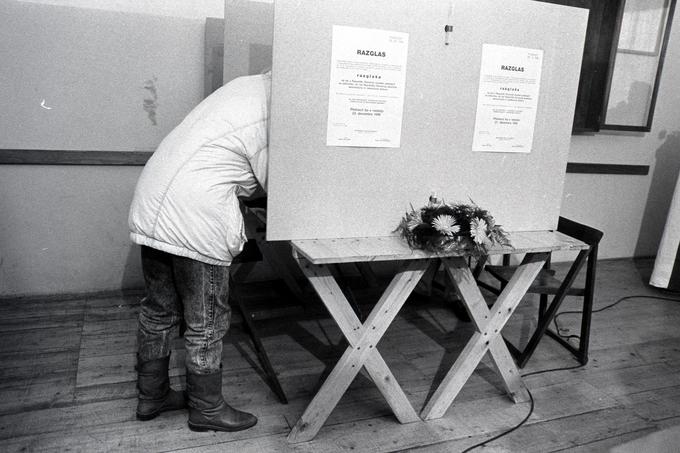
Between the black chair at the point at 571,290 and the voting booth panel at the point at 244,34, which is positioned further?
the voting booth panel at the point at 244,34

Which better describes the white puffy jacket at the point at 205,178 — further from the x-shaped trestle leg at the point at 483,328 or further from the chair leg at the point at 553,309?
the chair leg at the point at 553,309

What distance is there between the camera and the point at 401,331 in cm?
307

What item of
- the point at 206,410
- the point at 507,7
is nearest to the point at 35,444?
the point at 206,410

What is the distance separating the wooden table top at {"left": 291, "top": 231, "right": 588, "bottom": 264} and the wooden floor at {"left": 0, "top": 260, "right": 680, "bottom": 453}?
710 millimetres

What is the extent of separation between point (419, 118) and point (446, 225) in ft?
1.30

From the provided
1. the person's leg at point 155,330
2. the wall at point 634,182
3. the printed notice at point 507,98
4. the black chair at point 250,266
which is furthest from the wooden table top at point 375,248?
the wall at point 634,182

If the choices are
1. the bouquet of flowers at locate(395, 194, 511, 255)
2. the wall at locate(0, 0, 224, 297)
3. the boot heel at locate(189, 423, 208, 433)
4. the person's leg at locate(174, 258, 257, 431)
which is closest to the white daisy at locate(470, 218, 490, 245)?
the bouquet of flowers at locate(395, 194, 511, 255)

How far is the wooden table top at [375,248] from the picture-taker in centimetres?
183

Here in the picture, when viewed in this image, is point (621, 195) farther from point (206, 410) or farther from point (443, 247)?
point (206, 410)

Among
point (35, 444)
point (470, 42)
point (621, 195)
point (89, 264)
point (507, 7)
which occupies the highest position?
point (507, 7)

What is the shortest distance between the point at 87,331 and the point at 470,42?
2242 millimetres

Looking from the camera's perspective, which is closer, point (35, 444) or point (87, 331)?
point (35, 444)

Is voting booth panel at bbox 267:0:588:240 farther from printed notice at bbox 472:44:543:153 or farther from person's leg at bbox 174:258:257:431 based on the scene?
person's leg at bbox 174:258:257:431

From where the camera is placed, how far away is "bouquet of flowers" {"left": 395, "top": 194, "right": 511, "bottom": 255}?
1.92m
